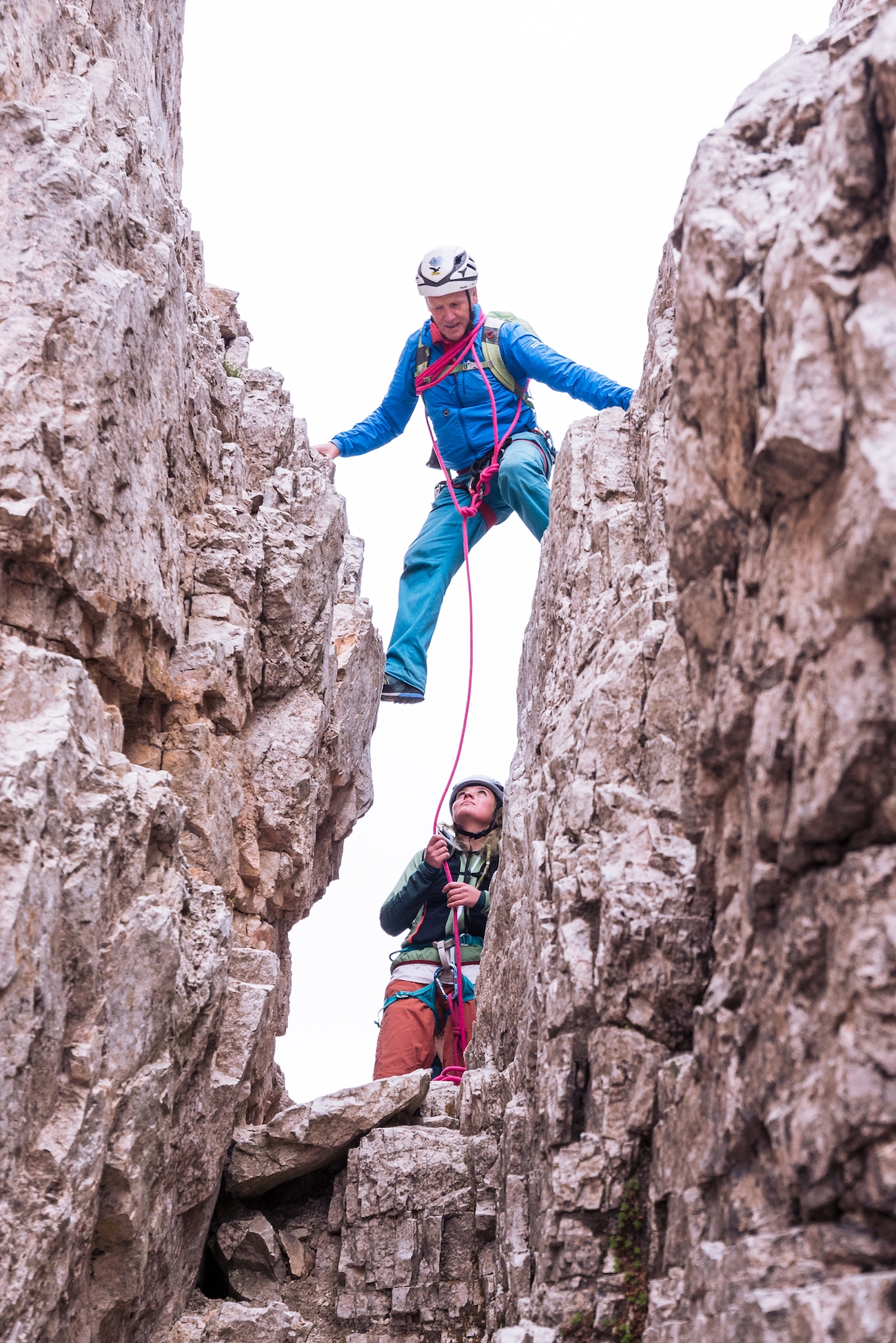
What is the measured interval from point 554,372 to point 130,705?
19.4 ft

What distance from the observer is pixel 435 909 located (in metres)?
11.5

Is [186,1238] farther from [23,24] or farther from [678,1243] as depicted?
[23,24]

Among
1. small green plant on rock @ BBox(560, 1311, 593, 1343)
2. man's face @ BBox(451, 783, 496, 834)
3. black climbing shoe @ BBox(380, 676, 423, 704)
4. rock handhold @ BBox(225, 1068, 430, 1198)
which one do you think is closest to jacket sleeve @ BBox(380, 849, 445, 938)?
man's face @ BBox(451, 783, 496, 834)

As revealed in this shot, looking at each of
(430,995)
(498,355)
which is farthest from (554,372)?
(430,995)

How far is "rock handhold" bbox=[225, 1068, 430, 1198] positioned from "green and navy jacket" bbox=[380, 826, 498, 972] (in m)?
2.63

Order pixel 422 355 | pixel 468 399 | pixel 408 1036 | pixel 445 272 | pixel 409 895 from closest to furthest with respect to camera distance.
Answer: pixel 408 1036 < pixel 409 895 < pixel 445 272 < pixel 468 399 < pixel 422 355

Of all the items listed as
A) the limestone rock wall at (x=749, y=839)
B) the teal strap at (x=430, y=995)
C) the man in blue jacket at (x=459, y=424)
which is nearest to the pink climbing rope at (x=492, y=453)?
the man in blue jacket at (x=459, y=424)

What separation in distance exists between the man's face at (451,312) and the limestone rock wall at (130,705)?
2.25 metres

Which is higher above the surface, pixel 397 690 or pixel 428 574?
pixel 428 574

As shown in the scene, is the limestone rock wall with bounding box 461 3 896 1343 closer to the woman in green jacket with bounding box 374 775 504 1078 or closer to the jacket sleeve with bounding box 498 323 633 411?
the woman in green jacket with bounding box 374 775 504 1078

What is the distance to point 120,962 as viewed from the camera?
21.0 ft

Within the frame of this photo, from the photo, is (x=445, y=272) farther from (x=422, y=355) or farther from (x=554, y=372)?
(x=554, y=372)

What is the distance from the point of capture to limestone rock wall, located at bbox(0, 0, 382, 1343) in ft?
19.1

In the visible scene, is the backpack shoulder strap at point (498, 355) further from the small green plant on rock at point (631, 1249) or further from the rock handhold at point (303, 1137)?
the small green plant on rock at point (631, 1249)
